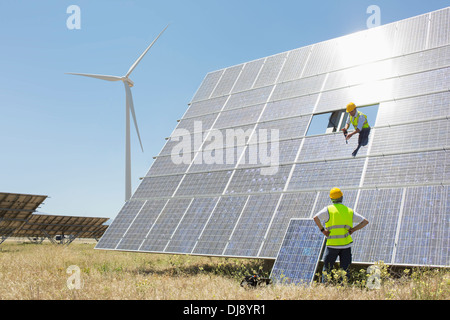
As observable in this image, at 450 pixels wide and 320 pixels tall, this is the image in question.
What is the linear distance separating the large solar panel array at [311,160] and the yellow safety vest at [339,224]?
89cm

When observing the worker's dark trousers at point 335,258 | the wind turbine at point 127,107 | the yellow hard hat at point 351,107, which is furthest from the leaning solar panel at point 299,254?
the wind turbine at point 127,107

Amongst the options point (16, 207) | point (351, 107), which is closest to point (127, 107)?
point (16, 207)

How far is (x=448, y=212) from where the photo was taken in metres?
9.35

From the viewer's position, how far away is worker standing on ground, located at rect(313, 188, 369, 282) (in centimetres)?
909

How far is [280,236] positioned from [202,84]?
1224 cm

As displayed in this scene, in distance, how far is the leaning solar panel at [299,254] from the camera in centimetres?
939

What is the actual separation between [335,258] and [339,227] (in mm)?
789

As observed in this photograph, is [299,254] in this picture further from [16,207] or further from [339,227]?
[16,207]

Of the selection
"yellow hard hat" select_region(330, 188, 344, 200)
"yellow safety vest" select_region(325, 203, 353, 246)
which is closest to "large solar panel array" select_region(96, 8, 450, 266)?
"yellow safety vest" select_region(325, 203, 353, 246)

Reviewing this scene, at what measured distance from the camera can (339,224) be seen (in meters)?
9.08

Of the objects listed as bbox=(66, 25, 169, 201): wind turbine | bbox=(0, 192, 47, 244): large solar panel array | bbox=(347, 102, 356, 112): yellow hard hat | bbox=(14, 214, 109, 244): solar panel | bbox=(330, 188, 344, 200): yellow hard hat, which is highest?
A: bbox=(347, 102, 356, 112): yellow hard hat

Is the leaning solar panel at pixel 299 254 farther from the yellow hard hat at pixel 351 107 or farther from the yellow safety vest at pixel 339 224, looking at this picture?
the yellow hard hat at pixel 351 107

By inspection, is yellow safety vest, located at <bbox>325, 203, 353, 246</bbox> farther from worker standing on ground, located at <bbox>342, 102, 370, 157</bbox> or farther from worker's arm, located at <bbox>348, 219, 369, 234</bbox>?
worker standing on ground, located at <bbox>342, 102, 370, 157</bbox>
